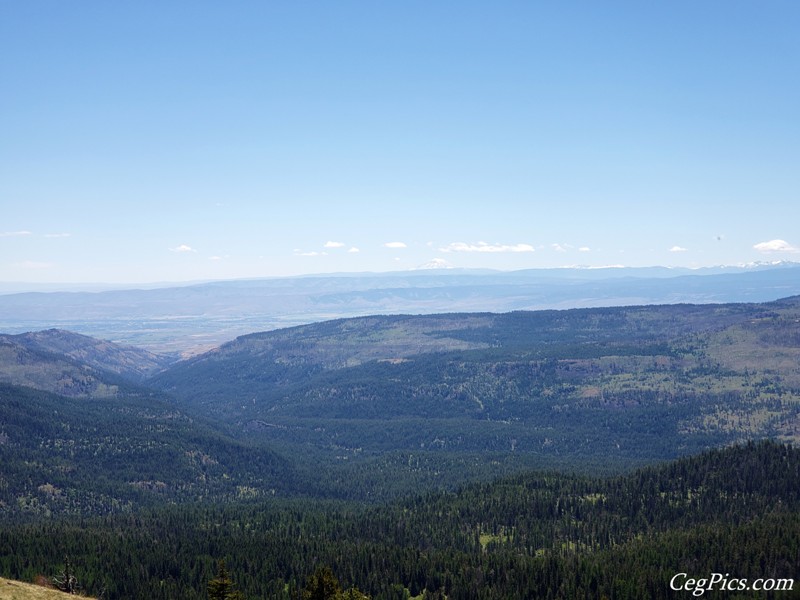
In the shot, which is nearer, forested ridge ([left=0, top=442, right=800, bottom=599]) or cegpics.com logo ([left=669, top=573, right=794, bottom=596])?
cegpics.com logo ([left=669, top=573, right=794, bottom=596])

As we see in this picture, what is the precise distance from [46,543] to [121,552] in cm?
1622

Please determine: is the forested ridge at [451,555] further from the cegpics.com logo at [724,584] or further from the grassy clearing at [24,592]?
the grassy clearing at [24,592]

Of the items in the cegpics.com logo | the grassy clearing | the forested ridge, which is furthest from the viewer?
the forested ridge

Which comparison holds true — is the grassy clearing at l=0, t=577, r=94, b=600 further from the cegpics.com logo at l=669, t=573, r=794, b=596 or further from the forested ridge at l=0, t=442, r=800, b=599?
the cegpics.com logo at l=669, t=573, r=794, b=596

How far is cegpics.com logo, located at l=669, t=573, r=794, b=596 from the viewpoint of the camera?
450ft

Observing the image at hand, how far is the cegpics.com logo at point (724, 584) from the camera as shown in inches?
5396

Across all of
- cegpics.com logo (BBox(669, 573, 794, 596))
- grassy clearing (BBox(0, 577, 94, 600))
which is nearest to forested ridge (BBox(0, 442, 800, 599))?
cegpics.com logo (BBox(669, 573, 794, 596))

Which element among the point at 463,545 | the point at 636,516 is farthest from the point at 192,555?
the point at 636,516

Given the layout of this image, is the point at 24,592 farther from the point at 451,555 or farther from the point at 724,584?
the point at 724,584

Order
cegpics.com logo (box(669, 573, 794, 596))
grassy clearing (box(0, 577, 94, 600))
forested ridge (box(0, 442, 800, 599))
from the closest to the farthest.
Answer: grassy clearing (box(0, 577, 94, 600))
cegpics.com logo (box(669, 573, 794, 596))
forested ridge (box(0, 442, 800, 599))

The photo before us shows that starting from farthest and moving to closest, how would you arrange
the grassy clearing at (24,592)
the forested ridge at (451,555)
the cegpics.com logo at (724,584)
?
1. the forested ridge at (451,555)
2. the cegpics.com logo at (724,584)
3. the grassy clearing at (24,592)

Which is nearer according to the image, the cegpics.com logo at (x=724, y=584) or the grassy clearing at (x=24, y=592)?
the grassy clearing at (x=24, y=592)

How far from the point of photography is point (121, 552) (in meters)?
167

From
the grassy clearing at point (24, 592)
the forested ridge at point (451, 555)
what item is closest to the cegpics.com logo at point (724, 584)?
the forested ridge at point (451, 555)
